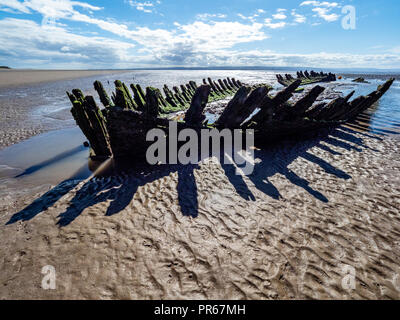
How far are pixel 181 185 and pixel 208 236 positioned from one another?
219 cm

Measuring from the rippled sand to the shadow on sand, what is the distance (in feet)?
0.16

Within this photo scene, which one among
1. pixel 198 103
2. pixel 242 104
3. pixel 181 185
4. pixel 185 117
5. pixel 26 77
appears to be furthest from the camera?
pixel 26 77

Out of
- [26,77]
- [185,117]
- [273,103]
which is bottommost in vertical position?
[26,77]

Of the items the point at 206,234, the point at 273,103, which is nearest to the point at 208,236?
the point at 206,234

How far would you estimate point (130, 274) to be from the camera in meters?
3.45

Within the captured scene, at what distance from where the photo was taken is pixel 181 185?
6082 mm

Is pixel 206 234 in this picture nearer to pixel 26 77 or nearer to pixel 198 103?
pixel 198 103

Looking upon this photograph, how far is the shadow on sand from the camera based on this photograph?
16.5 feet

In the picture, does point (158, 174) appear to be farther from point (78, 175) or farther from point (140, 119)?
point (78, 175)

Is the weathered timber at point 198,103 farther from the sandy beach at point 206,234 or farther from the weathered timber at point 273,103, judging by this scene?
the weathered timber at point 273,103

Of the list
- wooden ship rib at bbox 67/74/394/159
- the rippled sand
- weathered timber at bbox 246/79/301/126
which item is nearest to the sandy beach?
the rippled sand

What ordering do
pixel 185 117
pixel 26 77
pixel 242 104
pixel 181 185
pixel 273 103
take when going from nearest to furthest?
pixel 181 185 < pixel 242 104 < pixel 185 117 < pixel 273 103 < pixel 26 77
